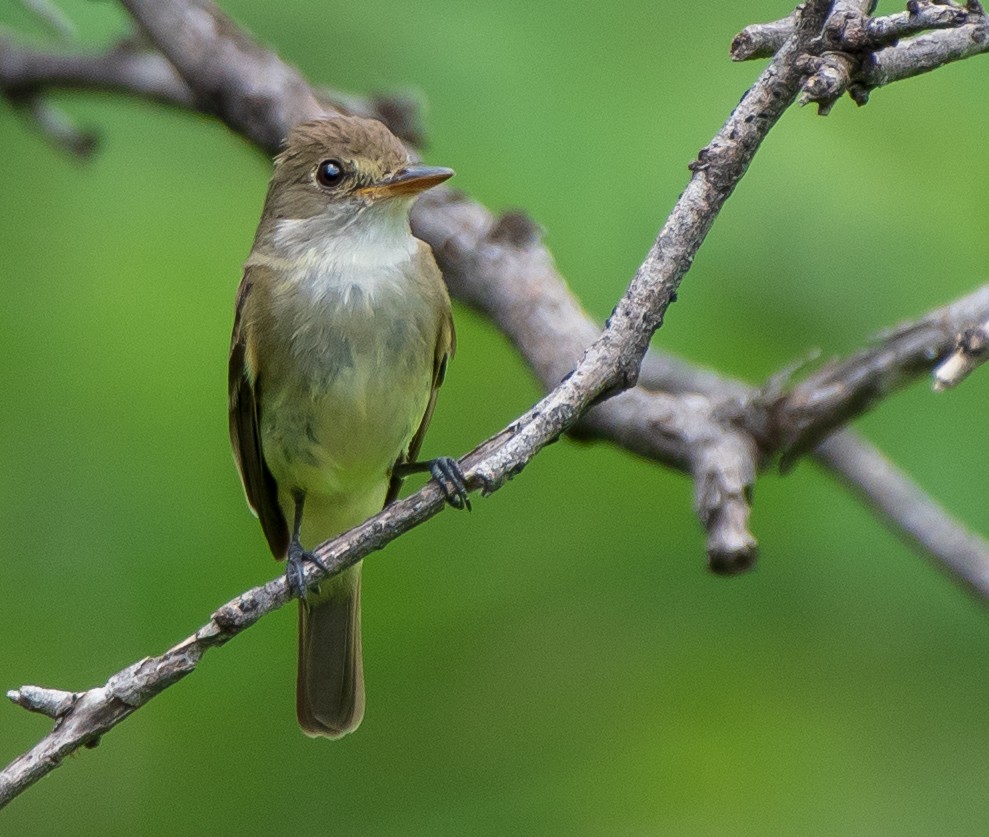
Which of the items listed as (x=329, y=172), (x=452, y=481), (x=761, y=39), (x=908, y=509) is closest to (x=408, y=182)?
(x=329, y=172)

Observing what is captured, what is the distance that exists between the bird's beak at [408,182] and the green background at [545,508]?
232mm

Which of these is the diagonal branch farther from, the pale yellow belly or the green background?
the pale yellow belly

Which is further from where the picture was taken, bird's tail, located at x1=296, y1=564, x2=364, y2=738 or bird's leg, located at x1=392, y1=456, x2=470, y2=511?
bird's tail, located at x1=296, y1=564, x2=364, y2=738

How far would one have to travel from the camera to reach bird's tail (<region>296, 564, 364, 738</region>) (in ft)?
13.9

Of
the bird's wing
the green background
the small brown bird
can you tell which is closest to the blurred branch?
the green background

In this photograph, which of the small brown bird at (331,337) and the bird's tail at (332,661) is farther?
the bird's tail at (332,661)

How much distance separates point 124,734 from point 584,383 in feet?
9.01

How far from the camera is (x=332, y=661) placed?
4.33 metres

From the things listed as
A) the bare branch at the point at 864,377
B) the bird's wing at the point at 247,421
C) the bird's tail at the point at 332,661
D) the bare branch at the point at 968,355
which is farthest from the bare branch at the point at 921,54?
the bird's tail at the point at 332,661

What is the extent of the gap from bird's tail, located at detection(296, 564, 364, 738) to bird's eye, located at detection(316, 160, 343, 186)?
1.09 meters

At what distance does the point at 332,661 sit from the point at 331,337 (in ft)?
3.34

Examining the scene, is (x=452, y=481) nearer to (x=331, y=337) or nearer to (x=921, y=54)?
(x=921, y=54)

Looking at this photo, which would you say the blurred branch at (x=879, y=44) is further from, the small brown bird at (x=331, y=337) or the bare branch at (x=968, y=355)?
the small brown bird at (x=331, y=337)

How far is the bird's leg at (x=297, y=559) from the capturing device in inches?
108
